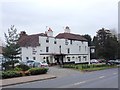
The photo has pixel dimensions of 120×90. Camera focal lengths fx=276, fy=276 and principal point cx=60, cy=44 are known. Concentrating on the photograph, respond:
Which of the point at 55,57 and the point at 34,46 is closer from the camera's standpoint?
the point at 34,46

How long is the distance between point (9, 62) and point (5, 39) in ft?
12.3

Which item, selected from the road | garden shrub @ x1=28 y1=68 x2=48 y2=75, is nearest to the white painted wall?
garden shrub @ x1=28 y1=68 x2=48 y2=75

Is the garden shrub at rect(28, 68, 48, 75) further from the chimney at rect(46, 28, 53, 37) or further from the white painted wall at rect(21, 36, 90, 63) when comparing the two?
the chimney at rect(46, 28, 53, 37)

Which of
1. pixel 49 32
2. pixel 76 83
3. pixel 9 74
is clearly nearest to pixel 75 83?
pixel 76 83

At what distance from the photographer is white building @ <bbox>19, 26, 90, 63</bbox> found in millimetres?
63756

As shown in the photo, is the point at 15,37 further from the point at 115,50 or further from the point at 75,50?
the point at 75,50

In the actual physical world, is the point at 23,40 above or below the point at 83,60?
above

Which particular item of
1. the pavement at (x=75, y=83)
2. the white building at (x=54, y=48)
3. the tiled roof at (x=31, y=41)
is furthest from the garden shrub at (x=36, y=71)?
the tiled roof at (x=31, y=41)

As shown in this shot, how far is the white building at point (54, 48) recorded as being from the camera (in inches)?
2510

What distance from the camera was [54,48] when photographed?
6812 cm

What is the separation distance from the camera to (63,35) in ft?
242

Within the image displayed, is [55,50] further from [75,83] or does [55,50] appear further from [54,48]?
[75,83]

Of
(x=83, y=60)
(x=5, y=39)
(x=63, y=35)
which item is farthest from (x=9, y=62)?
(x=83, y=60)

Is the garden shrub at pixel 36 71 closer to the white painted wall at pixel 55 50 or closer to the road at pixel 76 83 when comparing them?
the road at pixel 76 83
